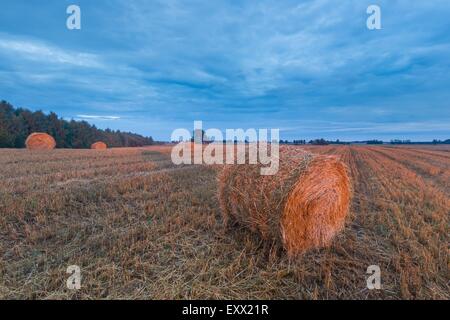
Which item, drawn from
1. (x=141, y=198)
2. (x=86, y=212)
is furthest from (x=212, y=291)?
(x=141, y=198)

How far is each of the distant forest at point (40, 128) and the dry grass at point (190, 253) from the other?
4190 cm

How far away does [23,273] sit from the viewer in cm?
346

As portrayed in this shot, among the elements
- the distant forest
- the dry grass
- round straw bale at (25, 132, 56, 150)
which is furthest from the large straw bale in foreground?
the distant forest

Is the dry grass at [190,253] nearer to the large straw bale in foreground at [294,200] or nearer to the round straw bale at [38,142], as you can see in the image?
the large straw bale in foreground at [294,200]

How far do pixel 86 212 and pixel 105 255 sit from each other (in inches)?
90.5

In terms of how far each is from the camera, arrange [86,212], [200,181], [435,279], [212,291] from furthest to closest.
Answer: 1. [200,181]
2. [86,212]
3. [435,279]
4. [212,291]

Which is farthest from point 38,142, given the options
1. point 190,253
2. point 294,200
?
point 294,200

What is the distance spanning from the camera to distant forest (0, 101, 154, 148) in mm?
39000

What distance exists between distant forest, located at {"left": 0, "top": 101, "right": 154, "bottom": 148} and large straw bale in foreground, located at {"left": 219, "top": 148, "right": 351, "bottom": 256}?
44956 mm

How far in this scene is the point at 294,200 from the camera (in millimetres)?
4145

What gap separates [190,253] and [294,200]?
73.1 inches

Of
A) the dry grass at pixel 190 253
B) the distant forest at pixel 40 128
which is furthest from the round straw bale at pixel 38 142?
the dry grass at pixel 190 253

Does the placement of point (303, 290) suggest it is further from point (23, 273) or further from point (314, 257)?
point (23, 273)

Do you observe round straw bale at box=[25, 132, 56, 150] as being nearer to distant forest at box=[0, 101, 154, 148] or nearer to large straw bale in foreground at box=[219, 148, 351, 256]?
distant forest at box=[0, 101, 154, 148]
